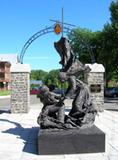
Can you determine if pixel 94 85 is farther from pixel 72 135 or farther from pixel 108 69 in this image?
pixel 108 69

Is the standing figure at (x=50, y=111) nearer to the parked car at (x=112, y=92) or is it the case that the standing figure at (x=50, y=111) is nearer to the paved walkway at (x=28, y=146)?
the paved walkway at (x=28, y=146)

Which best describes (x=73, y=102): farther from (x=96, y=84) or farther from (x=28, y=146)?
(x=96, y=84)

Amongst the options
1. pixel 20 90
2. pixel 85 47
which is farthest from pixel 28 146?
pixel 85 47

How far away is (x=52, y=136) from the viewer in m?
9.74

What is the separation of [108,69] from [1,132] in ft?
144

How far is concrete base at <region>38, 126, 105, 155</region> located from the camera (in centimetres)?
969

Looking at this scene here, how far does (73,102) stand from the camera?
10844 millimetres

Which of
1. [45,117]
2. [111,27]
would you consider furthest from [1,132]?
[111,27]

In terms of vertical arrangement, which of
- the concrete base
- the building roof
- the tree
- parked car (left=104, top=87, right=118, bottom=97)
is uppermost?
the building roof

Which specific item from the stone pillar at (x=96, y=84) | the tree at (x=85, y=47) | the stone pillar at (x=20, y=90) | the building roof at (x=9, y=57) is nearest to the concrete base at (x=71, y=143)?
the stone pillar at (x=20, y=90)

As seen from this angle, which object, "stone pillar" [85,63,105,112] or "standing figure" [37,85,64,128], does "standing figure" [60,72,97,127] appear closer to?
"standing figure" [37,85,64,128]

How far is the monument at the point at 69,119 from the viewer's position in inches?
383

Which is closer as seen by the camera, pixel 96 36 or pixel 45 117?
pixel 45 117

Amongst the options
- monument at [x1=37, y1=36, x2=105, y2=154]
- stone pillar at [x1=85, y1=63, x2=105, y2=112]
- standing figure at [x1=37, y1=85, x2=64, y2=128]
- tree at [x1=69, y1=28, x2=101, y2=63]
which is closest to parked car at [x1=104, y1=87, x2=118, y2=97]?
tree at [x1=69, y1=28, x2=101, y2=63]
